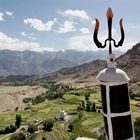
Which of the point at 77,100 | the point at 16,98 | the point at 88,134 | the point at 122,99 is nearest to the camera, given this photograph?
the point at 122,99

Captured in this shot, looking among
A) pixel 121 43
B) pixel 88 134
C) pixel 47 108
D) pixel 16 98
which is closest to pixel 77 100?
pixel 47 108

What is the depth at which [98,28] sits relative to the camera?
4879 millimetres

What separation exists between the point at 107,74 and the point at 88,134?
46.6 meters

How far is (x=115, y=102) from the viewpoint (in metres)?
4.62

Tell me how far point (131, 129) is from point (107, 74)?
31.1 inches

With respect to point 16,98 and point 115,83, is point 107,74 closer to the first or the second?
point 115,83

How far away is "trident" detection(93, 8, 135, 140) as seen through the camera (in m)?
4.60

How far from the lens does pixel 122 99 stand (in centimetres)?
461

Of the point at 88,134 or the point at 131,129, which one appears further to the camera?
the point at 88,134

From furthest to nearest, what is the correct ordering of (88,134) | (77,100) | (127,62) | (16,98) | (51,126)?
(127,62)
(16,98)
(77,100)
(51,126)
(88,134)

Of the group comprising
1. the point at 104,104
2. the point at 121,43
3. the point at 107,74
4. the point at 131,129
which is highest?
the point at 121,43

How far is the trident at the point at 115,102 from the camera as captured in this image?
460 centimetres

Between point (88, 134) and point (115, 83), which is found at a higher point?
point (115, 83)

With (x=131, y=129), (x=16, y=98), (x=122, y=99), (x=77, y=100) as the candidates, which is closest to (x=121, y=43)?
(x=122, y=99)
